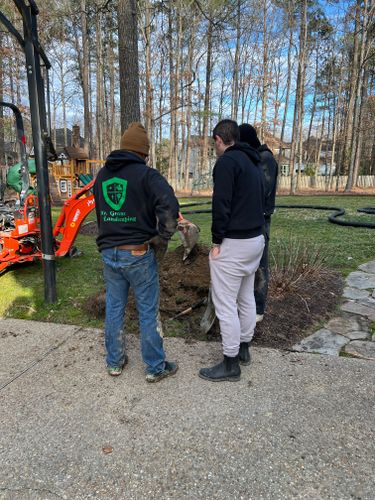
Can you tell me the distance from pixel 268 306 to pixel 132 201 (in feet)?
6.65

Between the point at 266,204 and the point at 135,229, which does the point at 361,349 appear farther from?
the point at 135,229

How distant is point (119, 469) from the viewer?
1940mm

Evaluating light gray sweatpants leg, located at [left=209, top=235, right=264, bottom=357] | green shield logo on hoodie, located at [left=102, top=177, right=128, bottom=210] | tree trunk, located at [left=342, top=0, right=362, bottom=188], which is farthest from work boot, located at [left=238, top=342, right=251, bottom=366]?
tree trunk, located at [left=342, top=0, right=362, bottom=188]

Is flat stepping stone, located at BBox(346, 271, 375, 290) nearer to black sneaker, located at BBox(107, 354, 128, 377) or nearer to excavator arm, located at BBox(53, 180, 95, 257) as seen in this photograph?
black sneaker, located at BBox(107, 354, 128, 377)

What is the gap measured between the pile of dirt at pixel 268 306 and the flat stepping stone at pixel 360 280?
0.21m

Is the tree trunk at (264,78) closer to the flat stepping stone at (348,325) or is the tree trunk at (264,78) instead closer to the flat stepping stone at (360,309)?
the flat stepping stone at (360,309)

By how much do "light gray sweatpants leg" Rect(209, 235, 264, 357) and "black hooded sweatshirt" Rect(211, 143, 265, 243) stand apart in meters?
0.07

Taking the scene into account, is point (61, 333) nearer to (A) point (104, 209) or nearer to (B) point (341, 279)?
(A) point (104, 209)

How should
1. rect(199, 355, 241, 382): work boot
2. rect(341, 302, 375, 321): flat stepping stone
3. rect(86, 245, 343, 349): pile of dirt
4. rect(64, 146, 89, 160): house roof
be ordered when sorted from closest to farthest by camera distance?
1. rect(199, 355, 241, 382): work boot
2. rect(86, 245, 343, 349): pile of dirt
3. rect(341, 302, 375, 321): flat stepping stone
4. rect(64, 146, 89, 160): house roof

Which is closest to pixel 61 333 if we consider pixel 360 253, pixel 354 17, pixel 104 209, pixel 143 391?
pixel 143 391

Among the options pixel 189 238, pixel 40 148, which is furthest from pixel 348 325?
pixel 40 148

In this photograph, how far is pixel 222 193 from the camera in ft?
8.06

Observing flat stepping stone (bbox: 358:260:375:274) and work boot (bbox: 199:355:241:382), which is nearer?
work boot (bbox: 199:355:241:382)

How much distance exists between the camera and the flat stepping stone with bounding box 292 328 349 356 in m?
3.14
